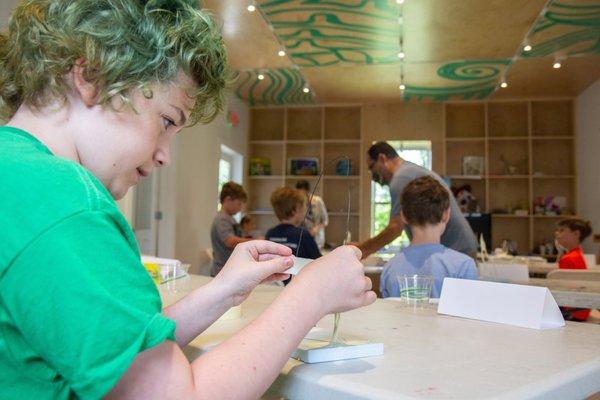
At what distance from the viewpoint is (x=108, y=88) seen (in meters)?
0.64

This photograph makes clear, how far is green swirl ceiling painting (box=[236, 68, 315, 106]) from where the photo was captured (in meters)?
5.68

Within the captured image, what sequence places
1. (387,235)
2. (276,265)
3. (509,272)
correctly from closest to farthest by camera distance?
(276,265), (509,272), (387,235)

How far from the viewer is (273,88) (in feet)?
20.6

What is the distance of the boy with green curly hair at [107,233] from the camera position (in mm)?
464

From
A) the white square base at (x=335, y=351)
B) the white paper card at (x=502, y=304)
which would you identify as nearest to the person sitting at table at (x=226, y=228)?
the white paper card at (x=502, y=304)

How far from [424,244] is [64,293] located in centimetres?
185

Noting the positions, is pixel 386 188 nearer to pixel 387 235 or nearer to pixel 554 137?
pixel 554 137

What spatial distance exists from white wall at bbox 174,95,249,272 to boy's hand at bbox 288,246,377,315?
178 inches

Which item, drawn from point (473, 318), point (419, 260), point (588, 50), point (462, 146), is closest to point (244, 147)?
point (462, 146)

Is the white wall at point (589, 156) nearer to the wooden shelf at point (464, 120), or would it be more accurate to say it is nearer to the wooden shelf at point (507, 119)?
the wooden shelf at point (507, 119)

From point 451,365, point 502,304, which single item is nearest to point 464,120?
point 502,304

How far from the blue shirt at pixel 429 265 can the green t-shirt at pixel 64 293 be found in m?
1.56

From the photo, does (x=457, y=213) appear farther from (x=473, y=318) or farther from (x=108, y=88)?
(x=108, y=88)

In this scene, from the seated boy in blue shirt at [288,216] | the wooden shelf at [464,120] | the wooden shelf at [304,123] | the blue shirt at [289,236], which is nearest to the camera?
the blue shirt at [289,236]
